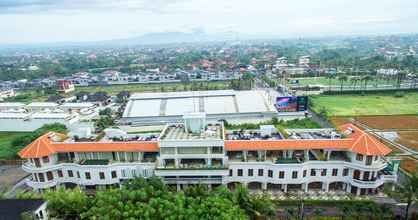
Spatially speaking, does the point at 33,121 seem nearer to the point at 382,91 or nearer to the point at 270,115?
the point at 270,115

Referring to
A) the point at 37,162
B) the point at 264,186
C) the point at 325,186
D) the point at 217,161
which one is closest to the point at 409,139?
the point at 325,186

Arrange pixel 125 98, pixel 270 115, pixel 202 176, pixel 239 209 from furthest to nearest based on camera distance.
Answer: pixel 125 98 → pixel 270 115 → pixel 202 176 → pixel 239 209

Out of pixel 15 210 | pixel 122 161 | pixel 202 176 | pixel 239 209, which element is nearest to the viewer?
pixel 239 209

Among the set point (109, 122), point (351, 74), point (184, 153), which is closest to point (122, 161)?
point (184, 153)

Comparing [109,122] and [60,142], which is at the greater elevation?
[60,142]

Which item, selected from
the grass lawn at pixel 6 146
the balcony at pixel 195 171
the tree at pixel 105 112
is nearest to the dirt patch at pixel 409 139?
the balcony at pixel 195 171

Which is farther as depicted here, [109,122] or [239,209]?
[109,122]
